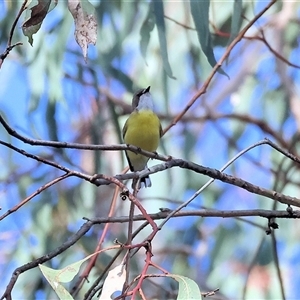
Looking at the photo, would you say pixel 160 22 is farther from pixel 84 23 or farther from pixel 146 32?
pixel 84 23

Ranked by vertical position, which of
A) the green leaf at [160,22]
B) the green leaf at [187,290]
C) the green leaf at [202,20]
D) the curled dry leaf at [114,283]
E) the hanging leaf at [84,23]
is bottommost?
the green leaf at [187,290]

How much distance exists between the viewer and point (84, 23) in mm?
1054

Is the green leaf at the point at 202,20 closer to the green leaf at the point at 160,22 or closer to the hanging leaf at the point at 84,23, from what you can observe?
the green leaf at the point at 160,22

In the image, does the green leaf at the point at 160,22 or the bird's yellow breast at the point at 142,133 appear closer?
the green leaf at the point at 160,22

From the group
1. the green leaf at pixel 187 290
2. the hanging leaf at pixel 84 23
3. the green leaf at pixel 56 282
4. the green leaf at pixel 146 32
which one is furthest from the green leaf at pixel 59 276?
the green leaf at pixel 146 32

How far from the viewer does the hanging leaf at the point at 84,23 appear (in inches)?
40.2

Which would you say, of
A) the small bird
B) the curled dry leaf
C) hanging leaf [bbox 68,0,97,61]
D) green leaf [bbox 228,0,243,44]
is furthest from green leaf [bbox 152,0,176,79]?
the curled dry leaf

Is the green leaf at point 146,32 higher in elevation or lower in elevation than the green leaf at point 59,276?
higher

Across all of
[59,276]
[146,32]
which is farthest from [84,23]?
[146,32]

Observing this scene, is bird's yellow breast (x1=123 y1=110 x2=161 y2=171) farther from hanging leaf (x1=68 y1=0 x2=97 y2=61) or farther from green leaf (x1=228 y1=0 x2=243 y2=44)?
hanging leaf (x1=68 y1=0 x2=97 y2=61)

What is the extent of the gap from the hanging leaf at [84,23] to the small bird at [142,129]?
1.03 meters

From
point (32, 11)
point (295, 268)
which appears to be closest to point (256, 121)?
point (295, 268)

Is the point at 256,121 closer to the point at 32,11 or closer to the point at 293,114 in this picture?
the point at 293,114

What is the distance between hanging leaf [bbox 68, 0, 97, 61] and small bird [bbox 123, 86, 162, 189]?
1.03 metres
